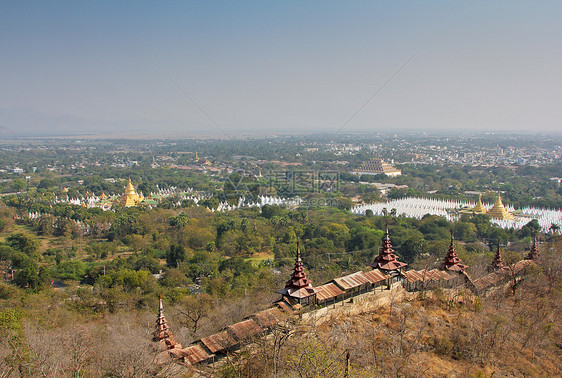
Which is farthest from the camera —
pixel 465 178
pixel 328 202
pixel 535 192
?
pixel 465 178

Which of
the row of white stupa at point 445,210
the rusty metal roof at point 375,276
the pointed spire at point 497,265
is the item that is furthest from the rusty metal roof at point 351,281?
the row of white stupa at point 445,210

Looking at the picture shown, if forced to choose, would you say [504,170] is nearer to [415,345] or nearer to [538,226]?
[538,226]

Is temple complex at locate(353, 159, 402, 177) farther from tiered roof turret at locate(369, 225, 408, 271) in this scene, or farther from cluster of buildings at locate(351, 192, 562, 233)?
tiered roof turret at locate(369, 225, 408, 271)

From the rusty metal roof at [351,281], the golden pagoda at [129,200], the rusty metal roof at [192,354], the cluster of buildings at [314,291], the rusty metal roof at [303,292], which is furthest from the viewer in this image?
the golden pagoda at [129,200]

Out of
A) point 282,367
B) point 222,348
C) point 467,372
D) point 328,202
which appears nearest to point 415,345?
point 467,372

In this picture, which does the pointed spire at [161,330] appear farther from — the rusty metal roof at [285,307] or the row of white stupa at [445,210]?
the row of white stupa at [445,210]

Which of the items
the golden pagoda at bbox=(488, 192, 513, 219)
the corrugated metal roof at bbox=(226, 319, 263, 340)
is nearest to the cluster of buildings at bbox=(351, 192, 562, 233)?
the golden pagoda at bbox=(488, 192, 513, 219)

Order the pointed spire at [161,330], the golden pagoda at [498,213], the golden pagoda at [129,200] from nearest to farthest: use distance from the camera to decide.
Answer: the pointed spire at [161,330] → the golden pagoda at [498,213] → the golden pagoda at [129,200]
